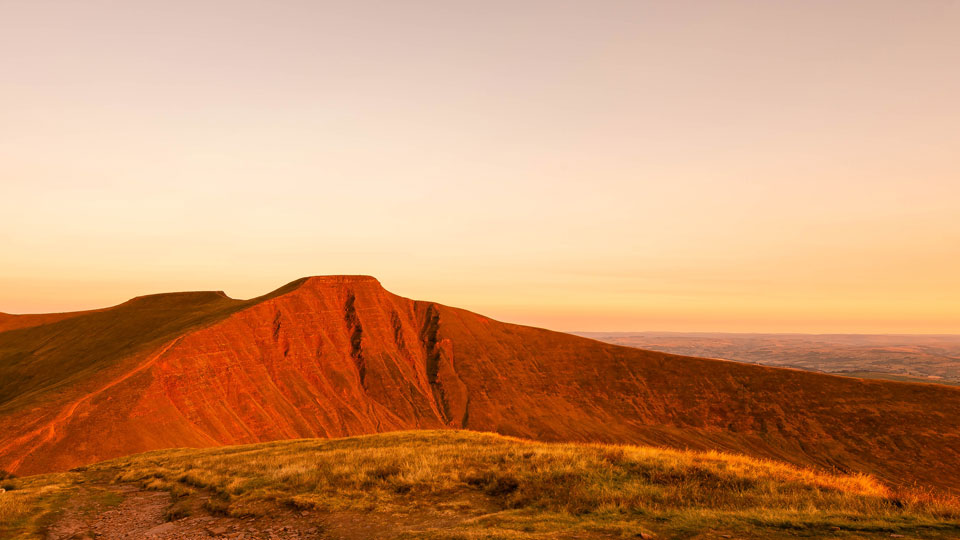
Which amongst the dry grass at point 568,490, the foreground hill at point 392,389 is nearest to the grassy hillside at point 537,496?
the dry grass at point 568,490

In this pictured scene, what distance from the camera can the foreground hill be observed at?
170 feet

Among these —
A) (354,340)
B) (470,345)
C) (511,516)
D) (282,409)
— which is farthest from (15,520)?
(470,345)

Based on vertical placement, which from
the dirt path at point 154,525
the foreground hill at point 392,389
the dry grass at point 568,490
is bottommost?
the foreground hill at point 392,389

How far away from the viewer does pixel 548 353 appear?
103 metres

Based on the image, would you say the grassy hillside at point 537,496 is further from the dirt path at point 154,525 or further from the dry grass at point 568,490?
the dirt path at point 154,525

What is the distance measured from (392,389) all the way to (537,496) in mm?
76385

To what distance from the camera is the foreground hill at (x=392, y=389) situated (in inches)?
2044

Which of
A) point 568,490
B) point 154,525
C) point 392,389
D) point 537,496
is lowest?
point 392,389

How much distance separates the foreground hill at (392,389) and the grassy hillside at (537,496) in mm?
36581

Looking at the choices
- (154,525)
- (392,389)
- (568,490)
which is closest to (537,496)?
(568,490)

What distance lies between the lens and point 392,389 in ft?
280

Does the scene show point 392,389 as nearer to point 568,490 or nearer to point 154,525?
point 154,525

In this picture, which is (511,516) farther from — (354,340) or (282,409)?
(354,340)

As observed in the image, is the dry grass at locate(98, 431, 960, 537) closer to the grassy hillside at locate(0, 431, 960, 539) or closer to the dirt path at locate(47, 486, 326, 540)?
the grassy hillside at locate(0, 431, 960, 539)
